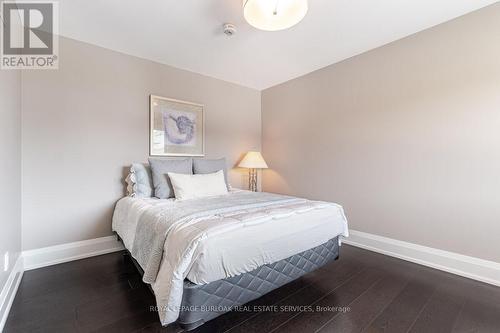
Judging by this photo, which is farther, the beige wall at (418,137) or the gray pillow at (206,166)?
the gray pillow at (206,166)

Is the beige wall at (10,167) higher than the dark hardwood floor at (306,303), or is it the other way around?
the beige wall at (10,167)

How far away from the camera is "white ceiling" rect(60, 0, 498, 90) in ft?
6.73

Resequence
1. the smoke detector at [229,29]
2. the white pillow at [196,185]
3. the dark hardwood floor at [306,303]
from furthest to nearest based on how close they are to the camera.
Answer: the white pillow at [196,185] → the smoke detector at [229,29] → the dark hardwood floor at [306,303]

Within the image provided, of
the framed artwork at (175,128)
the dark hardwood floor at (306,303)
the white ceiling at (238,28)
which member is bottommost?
the dark hardwood floor at (306,303)

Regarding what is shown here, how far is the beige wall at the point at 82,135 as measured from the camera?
7.75 feet

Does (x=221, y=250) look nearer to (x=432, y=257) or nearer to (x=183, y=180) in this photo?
(x=183, y=180)

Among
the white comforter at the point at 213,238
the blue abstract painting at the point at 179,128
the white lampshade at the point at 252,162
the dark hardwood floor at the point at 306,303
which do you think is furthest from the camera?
the white lampshade at the point at 252,162

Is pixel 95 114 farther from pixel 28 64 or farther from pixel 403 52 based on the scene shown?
pixel 403 52

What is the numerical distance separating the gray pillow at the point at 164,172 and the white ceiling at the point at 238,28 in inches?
55.6

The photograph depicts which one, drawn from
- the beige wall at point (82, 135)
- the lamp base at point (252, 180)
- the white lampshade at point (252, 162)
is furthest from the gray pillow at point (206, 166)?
the lamp base at point (252, 180)

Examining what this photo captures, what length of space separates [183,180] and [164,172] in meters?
0.31

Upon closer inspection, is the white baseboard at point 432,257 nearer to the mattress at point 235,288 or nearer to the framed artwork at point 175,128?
the mattress at point 235,288

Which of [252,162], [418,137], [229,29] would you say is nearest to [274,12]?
[229,29]

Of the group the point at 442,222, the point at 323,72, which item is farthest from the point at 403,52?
the point at 442,222
